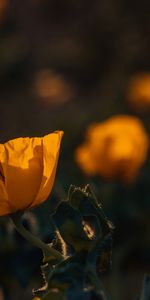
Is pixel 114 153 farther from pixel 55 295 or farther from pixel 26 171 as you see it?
pixel 55 295

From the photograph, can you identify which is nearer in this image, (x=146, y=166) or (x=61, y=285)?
(x=61, y=285)

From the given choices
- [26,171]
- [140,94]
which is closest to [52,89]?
[140,94]

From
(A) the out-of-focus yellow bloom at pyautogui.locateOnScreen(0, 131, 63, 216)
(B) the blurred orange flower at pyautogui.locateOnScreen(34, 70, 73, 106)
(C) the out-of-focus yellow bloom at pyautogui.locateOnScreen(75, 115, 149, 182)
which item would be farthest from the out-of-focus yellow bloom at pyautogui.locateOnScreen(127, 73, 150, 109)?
(A) the out-of-focus yellow bloom at pyautogui.locateOnScreen(0, 131, 63, 216)

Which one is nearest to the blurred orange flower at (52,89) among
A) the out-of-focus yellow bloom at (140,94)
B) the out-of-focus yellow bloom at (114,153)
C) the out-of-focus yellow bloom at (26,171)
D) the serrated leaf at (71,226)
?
the out-of-focus yellow bloom at (140,94)

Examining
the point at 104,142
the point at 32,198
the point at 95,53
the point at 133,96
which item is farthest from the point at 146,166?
the point at 32,198

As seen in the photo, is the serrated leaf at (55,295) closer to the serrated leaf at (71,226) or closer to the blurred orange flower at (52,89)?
the serrated leaf at (71,226)

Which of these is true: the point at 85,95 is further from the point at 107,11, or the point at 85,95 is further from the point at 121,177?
the point at 121,177
